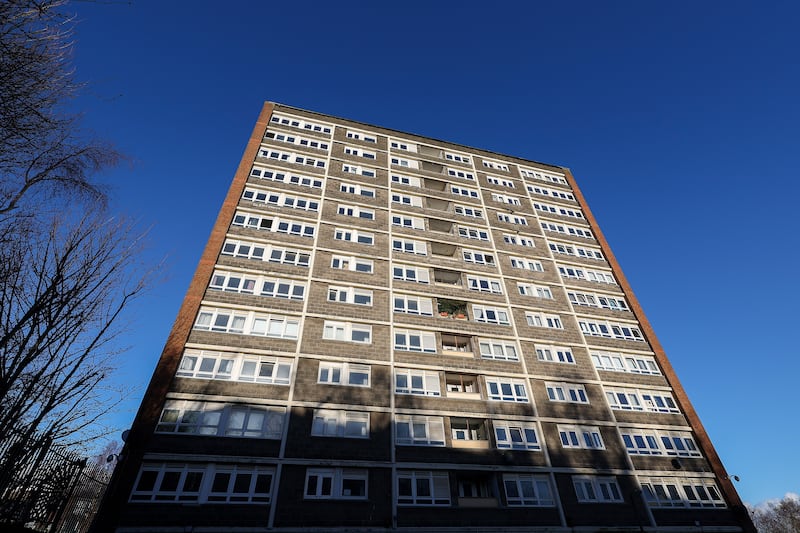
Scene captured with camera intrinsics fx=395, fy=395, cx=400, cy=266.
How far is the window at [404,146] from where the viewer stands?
39062 millimetres

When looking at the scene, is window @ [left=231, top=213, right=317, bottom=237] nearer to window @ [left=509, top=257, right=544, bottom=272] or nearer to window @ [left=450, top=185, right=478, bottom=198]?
window @ [left=450, top=185, right=478, bottom=198]

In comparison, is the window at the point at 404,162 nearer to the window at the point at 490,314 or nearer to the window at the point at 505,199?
the window at the point at 505,199

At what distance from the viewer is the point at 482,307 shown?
2877 cm

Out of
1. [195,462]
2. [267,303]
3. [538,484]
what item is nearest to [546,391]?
[538,484]

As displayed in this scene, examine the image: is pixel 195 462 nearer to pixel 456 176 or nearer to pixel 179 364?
pixel 179 364

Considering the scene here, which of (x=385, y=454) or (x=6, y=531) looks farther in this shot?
(x=385, y=454)

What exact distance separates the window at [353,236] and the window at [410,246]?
6.18 ft

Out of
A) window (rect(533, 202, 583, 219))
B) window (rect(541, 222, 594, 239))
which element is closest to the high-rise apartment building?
window (rect(541, 222, 594, 239))

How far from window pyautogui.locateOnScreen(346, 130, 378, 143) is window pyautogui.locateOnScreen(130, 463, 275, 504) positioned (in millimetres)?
29181

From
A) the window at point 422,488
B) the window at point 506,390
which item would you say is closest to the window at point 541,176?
the window at point 506,390

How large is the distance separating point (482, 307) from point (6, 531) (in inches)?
984

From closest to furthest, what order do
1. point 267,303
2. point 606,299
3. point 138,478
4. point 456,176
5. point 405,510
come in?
point 138,478, point 405,510, point 267,303, point 606,299, point 456,176

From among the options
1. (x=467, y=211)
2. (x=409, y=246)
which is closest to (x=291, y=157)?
(x=409, y=246)

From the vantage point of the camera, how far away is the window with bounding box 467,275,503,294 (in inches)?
1178
